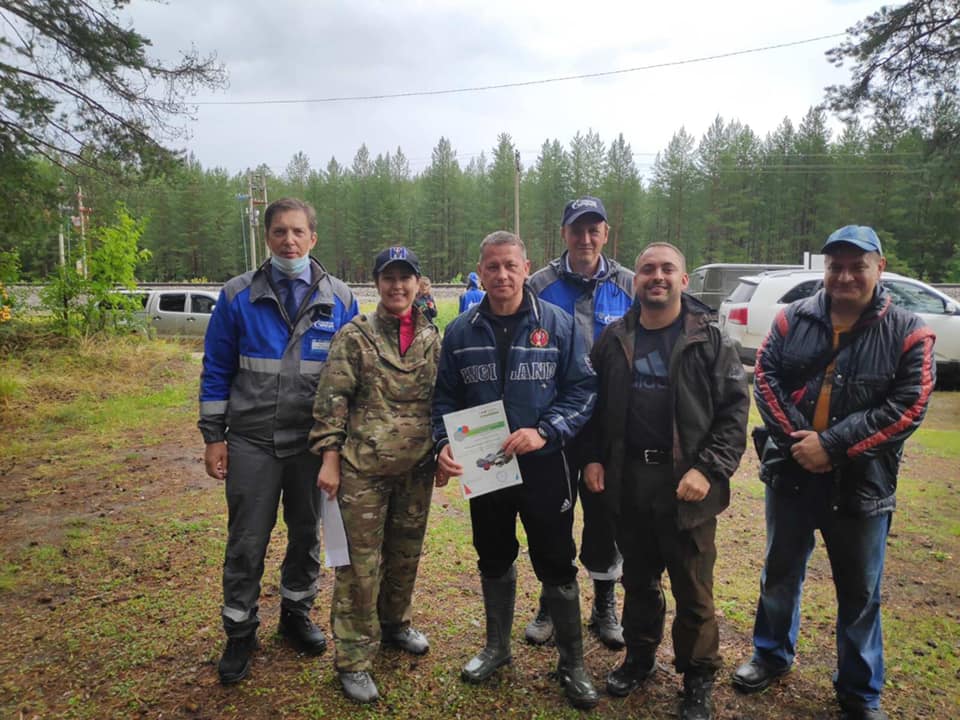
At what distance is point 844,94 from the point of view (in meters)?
8.73

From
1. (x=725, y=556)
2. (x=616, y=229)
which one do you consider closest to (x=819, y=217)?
(x=616, y=229)

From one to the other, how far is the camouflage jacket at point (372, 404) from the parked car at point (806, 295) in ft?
27.3

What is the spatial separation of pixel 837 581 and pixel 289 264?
114 inches

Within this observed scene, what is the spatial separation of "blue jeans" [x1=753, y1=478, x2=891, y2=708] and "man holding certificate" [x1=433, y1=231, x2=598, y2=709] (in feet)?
3.01

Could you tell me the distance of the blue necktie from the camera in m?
2.93

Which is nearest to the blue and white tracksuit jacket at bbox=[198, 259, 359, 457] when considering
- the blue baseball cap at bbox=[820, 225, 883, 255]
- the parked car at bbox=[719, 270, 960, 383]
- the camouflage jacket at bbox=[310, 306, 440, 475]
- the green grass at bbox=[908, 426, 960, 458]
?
the camouflage jacket at bbox=[310, 306, 440, 475]

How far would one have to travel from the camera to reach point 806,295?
10117mm

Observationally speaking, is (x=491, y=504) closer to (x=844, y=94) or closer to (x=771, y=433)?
(x=771, y=433)

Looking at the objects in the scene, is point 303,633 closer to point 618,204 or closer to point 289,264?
point 289,264

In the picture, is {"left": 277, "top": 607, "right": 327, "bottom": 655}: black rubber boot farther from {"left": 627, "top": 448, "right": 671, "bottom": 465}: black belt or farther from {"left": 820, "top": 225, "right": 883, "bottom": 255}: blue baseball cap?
{"left": 820, "top": 225, "right": 883, "bottom": 255}: blue baseball cap

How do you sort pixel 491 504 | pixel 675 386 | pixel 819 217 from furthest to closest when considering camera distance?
pixel 819 217 → pixel 491 504 → pixel 675 386

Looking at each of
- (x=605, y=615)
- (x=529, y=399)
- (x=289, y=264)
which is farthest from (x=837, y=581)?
(x=289, y=264)

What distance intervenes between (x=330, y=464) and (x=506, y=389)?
874 millimetres

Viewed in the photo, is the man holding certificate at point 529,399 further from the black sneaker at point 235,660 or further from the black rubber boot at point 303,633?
the black sneaker at point 235,660
